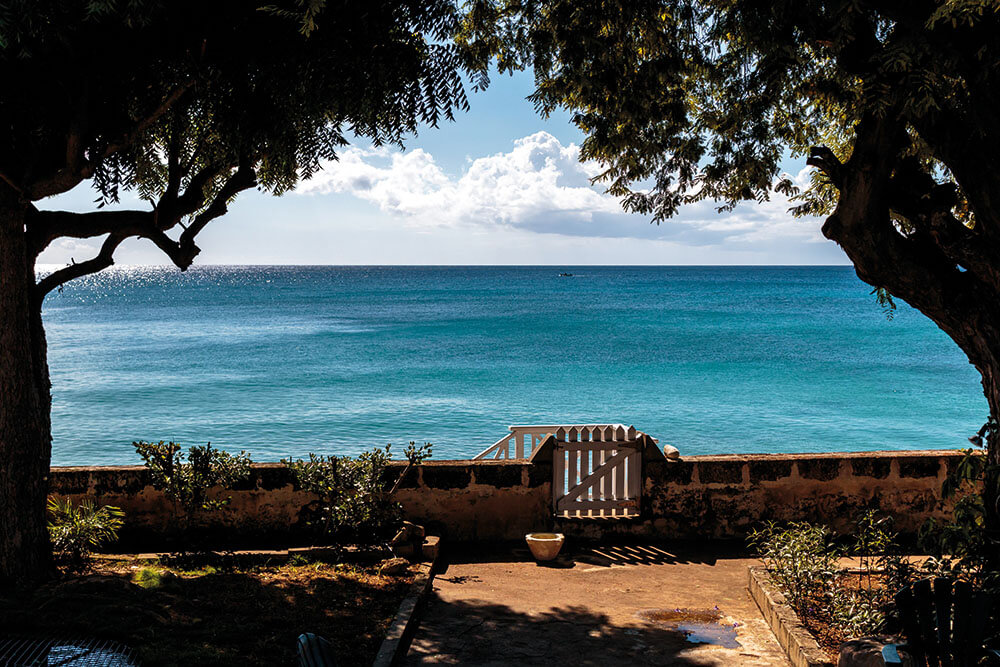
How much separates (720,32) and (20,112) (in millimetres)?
5961

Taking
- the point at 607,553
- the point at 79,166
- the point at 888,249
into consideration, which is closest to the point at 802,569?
the point at 888,249

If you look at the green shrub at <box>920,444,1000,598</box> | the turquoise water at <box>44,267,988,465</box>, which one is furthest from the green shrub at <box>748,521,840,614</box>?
the turquoise water at <box>44,267,988,465</box>

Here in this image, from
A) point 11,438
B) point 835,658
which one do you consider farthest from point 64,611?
point 835,658

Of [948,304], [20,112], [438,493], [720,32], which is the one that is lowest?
[438,493]

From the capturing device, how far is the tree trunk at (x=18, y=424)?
623cm

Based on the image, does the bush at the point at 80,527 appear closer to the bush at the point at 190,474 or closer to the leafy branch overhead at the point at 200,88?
the bush at the point at 190,474

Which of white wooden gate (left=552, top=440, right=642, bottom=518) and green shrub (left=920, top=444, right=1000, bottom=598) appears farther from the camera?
white wooden gate (left=552, top=440, right=642, bottom=518)

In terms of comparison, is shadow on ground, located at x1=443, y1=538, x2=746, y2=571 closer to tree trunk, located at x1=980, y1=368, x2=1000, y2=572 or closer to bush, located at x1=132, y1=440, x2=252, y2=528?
bush, located at x1=132, y1=440, x2=252, y2=528

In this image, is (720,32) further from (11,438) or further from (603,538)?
(11,438)

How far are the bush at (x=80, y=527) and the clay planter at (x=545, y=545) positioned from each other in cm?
410

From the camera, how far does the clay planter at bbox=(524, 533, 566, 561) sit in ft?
26.2

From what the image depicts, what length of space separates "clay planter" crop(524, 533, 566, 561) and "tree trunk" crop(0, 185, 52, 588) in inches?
177

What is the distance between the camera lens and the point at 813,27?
5.28 m

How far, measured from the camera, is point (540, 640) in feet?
19.2
